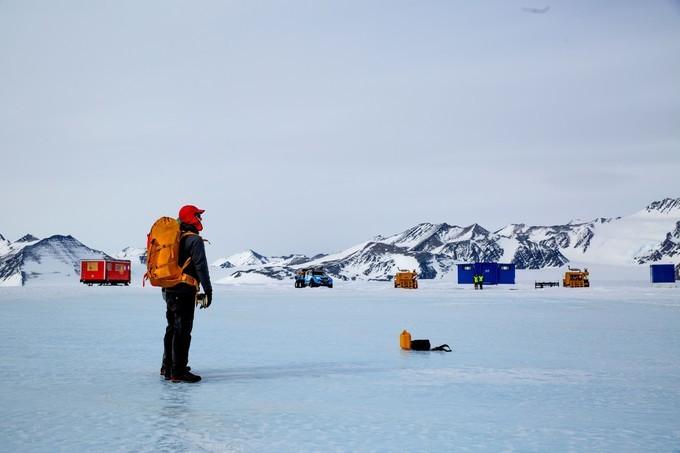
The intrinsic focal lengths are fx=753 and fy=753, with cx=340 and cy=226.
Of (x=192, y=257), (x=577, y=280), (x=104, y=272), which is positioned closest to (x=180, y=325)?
(x=192, y=257)

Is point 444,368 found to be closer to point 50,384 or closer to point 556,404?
point 556,404

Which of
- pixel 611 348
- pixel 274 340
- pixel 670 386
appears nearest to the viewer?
pixel 670 386

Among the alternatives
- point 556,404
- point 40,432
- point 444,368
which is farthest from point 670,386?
point 40,432

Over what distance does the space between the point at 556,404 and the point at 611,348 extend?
6.62m

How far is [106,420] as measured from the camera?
732 centimetres

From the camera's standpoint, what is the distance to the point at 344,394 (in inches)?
355

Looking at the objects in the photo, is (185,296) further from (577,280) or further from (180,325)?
(577,280)

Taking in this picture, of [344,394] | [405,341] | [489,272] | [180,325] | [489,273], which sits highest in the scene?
[489,272]

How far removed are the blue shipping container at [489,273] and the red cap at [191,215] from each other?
7348cm

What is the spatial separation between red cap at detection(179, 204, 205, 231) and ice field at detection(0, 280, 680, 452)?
82.6 inches

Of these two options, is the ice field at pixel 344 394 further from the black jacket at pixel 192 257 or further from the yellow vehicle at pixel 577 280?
the yellow vehicle at pixel 577 280

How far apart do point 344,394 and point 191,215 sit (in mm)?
3106

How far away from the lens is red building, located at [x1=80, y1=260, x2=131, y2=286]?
261 ft

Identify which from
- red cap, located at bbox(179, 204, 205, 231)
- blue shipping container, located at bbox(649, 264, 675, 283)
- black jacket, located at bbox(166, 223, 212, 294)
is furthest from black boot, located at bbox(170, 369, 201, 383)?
blue shipping container, located at bbox(649, 264, 675, 283)
